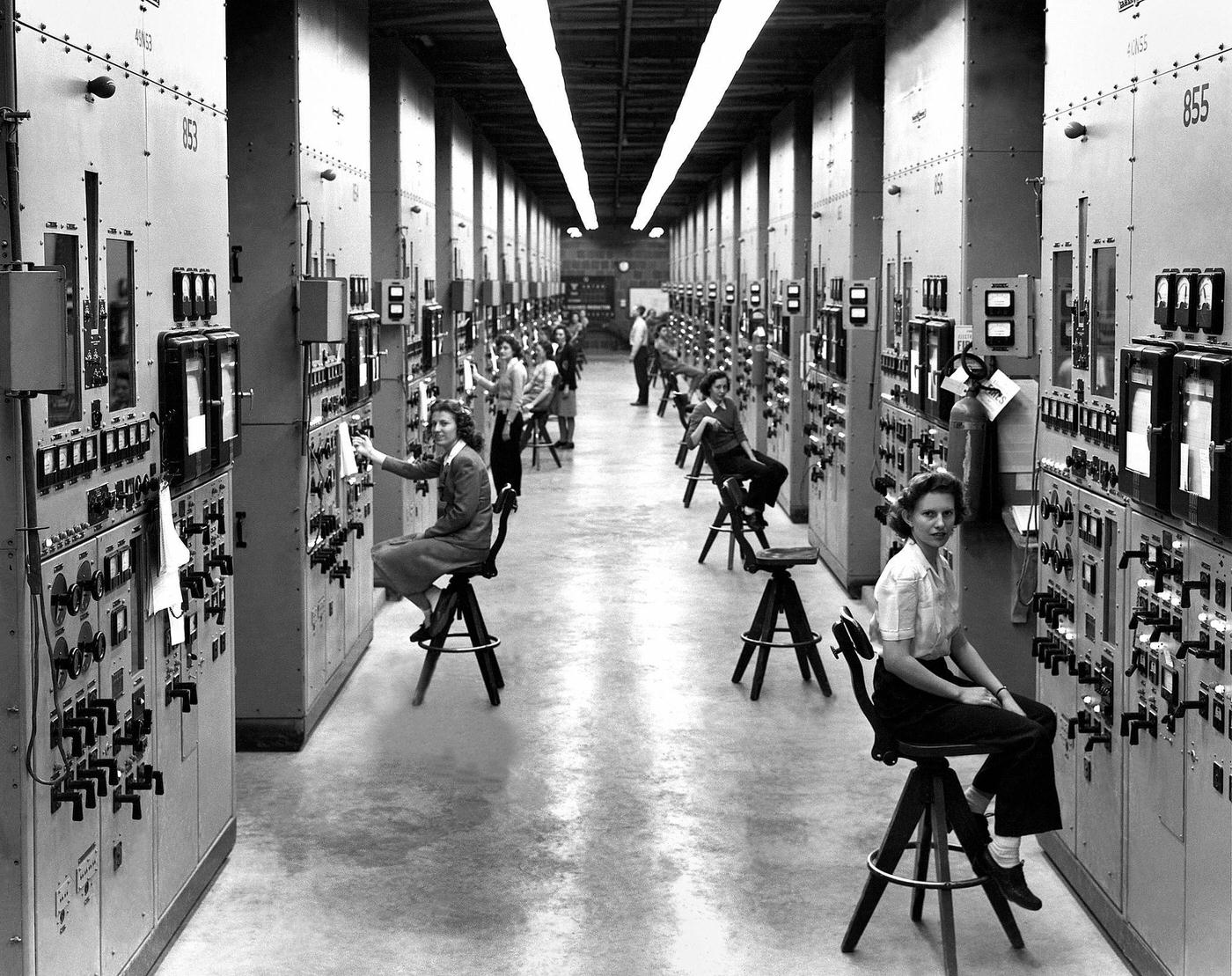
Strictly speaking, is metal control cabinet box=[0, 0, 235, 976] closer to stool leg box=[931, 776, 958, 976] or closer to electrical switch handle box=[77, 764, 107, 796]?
electrical switch handle box=[77, 764, 107, 796]

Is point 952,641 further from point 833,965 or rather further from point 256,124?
point 256,124

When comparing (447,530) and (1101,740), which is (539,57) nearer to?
(447,530)

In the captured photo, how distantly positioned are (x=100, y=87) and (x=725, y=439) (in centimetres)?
938

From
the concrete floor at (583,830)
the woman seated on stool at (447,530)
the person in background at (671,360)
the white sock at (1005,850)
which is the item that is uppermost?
the person in background at (671,360)

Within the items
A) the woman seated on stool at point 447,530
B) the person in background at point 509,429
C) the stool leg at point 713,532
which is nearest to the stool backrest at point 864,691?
the woman seated on stool at point 447,530

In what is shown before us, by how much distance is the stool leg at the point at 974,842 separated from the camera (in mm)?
5082

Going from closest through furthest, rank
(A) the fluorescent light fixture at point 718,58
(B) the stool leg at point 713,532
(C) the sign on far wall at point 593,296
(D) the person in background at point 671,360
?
(A) the fluorescent light fixture at point 718,58
(B) the stool leg at point 713,532
(D) the person in background at point 671,360
(C) the sign on far wall at point 593,296

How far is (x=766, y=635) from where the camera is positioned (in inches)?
344

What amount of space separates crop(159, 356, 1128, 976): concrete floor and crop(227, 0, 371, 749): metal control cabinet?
0.44 m

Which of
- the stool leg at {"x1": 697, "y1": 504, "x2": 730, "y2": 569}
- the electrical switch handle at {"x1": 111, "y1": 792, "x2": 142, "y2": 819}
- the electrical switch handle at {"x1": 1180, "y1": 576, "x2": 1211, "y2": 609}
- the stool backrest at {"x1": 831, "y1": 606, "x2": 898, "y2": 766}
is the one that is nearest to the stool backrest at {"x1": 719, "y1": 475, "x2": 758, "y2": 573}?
the stool leg at {"x1": 697, "y1": 504, "x2": 730, "y2": 569}

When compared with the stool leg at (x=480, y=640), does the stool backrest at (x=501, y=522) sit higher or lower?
higher

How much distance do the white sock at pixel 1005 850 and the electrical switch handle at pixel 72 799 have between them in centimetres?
291

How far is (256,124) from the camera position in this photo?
7309 mm

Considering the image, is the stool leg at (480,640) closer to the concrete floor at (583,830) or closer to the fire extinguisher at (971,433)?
the concrete floor at (583,830)
